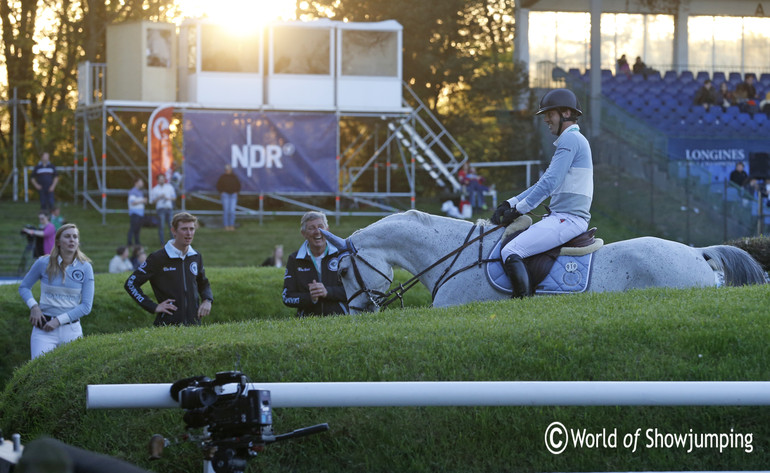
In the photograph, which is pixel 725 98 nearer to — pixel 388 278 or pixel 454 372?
pixel 388 278

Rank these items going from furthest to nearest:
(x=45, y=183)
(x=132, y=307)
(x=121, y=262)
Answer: (x=45, y=183), (x=121, y=262), (x=132, y=307)

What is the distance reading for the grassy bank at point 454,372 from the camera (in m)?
6.22

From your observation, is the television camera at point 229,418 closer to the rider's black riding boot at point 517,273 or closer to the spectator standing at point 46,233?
the rider's black riding boot at point 517,273

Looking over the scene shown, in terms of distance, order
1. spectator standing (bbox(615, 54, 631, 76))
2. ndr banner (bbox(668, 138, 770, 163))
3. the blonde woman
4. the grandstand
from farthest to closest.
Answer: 1. spectator standing (bbox(615, 54, 631, 76))
2. ndr banner (bbox(668, 138, 770, 163))
3. the grandstand
4. the blonde woman

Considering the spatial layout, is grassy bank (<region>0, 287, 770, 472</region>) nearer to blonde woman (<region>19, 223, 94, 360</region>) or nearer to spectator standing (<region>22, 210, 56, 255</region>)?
blonde woman (<region>19, 223, 94, 360</region>)

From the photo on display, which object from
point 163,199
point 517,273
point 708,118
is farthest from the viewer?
point 708,118

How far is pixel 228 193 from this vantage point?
1096 inches

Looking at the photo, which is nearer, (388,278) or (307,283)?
(388,278)

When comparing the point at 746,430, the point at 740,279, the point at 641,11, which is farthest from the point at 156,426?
the point at 641,11

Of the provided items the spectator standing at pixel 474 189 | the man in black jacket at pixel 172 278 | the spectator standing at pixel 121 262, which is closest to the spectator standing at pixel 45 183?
the spectator standing at pixel 121 262

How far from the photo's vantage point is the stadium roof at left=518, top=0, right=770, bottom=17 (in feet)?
132

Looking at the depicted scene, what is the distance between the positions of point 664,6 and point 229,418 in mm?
40712

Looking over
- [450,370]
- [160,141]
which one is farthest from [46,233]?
[450,370]

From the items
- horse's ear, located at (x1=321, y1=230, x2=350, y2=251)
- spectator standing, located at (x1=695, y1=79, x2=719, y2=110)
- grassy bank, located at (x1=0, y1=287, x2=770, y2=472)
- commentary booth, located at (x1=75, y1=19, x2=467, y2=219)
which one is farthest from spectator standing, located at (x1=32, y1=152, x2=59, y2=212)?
grassy bank, located at (x1=0, y1=287, x2=770, y2=472)
